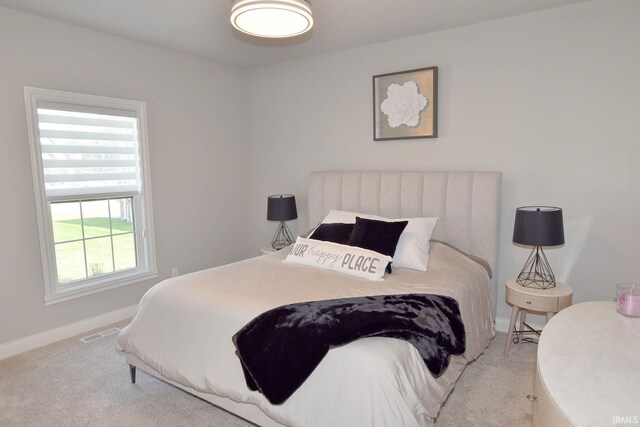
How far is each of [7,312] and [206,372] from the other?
1.99 meters

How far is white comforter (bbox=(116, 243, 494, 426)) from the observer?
1.68 m

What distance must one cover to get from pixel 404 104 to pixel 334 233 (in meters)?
1.38

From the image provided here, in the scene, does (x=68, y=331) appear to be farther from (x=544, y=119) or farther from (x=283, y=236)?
(x=544, y=119)

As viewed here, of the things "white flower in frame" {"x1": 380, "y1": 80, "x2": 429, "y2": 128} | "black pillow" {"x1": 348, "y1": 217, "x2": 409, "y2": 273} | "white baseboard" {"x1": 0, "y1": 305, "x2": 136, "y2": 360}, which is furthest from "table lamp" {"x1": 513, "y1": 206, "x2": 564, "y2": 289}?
"white baseboard" {"x1": 0, "y1": 305, "x2": 136, "y2": 360}

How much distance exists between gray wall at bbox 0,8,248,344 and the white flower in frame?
1.92 meters

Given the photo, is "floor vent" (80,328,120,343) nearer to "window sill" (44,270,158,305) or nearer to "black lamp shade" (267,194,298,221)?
"window sill" (44,270,158,305)

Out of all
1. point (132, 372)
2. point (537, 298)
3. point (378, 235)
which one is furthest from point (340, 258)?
point (132, 372)

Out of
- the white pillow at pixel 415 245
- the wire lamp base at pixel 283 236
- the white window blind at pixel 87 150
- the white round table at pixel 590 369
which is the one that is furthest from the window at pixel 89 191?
the white round table at pixel 590 369

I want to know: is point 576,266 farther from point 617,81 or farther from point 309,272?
point 309,272

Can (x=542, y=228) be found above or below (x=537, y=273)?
above

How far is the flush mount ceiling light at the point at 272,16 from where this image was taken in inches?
80.8

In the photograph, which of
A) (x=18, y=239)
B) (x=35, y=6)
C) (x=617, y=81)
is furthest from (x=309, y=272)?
(x=35, y=6)

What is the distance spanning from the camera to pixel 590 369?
1.32 m

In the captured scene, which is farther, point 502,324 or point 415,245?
point 502,324
